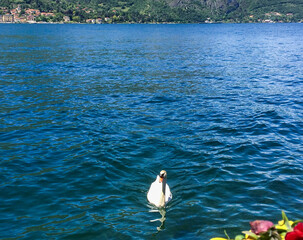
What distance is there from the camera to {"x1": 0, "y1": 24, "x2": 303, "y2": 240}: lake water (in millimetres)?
9758

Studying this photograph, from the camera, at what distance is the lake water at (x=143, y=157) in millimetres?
9758

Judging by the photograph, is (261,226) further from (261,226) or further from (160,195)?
(160,195)

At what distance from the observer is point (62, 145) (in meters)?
15.1

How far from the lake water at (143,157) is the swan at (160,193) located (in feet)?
1.00

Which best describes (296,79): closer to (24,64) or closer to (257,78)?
(257,78)

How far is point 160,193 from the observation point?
10.2m

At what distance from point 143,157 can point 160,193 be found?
401 centimetres

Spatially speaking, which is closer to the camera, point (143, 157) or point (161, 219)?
point (161, 219)

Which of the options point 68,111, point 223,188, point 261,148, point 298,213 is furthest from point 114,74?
point 298,213

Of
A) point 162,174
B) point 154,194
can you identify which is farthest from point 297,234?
point 154,194

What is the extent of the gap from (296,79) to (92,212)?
28.5 m

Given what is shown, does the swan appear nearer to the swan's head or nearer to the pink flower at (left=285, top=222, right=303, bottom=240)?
the swan's head

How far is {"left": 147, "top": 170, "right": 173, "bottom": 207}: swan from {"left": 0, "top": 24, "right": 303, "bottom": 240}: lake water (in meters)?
0.31

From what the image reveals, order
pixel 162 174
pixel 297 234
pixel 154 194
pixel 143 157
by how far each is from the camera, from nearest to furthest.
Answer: pixel 297 234 < pixel 162 174 < pixel 154 194 < pixel 143 157
